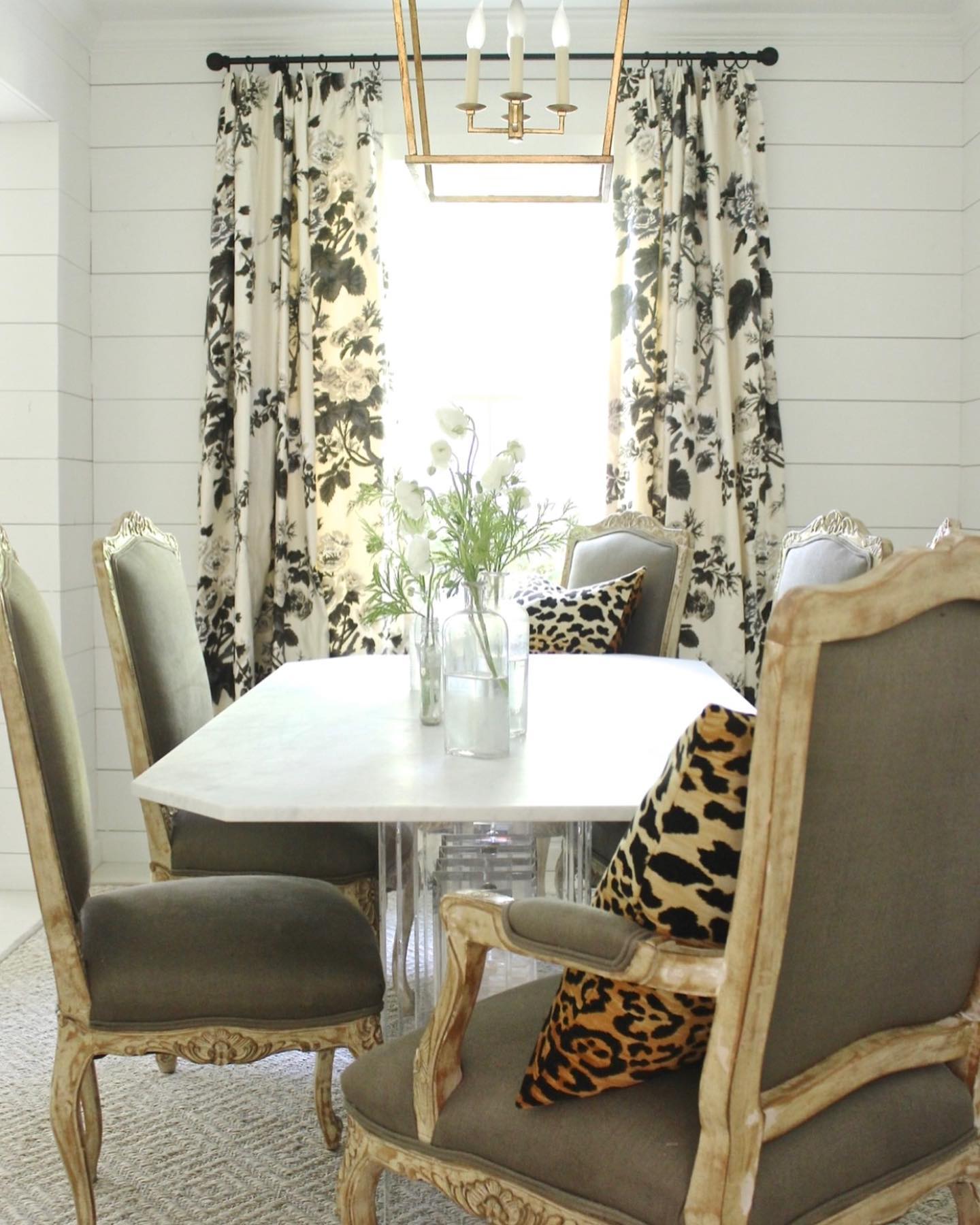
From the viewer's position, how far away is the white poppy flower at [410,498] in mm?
1946

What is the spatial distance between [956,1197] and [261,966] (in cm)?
99

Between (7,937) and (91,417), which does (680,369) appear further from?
(7,937)

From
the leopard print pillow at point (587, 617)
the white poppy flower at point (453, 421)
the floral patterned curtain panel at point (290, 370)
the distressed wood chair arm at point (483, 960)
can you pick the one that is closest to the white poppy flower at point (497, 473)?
the white poppy flower at point (453, 421)

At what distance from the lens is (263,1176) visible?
7.29 ft

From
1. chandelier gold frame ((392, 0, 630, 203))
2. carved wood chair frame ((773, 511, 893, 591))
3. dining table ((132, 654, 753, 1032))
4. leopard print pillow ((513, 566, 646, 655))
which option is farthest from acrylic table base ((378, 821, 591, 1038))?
leopard print pillow ((513, 566, 646, 655))

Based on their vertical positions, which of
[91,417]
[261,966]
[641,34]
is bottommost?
[261,966]

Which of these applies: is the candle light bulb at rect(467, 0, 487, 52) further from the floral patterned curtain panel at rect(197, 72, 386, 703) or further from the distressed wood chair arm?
the floral patterned curtain panel at rect(197, 72, 386, 703)

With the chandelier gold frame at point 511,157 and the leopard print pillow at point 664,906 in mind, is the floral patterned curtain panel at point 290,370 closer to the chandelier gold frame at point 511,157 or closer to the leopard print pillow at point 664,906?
the chandelier gold frame at point 511,157

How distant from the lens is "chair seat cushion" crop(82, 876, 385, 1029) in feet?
5.85

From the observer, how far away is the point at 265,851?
244 cm

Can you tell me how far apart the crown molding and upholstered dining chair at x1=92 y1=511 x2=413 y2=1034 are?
2156 mm

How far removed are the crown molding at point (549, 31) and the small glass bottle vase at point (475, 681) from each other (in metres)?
2.64

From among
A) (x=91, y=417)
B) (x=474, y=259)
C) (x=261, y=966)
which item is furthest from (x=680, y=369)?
(x=261, y=966)

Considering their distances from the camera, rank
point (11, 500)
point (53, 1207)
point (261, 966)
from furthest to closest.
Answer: point (11, 500) → point (53, 1207) → point (261, 966)
